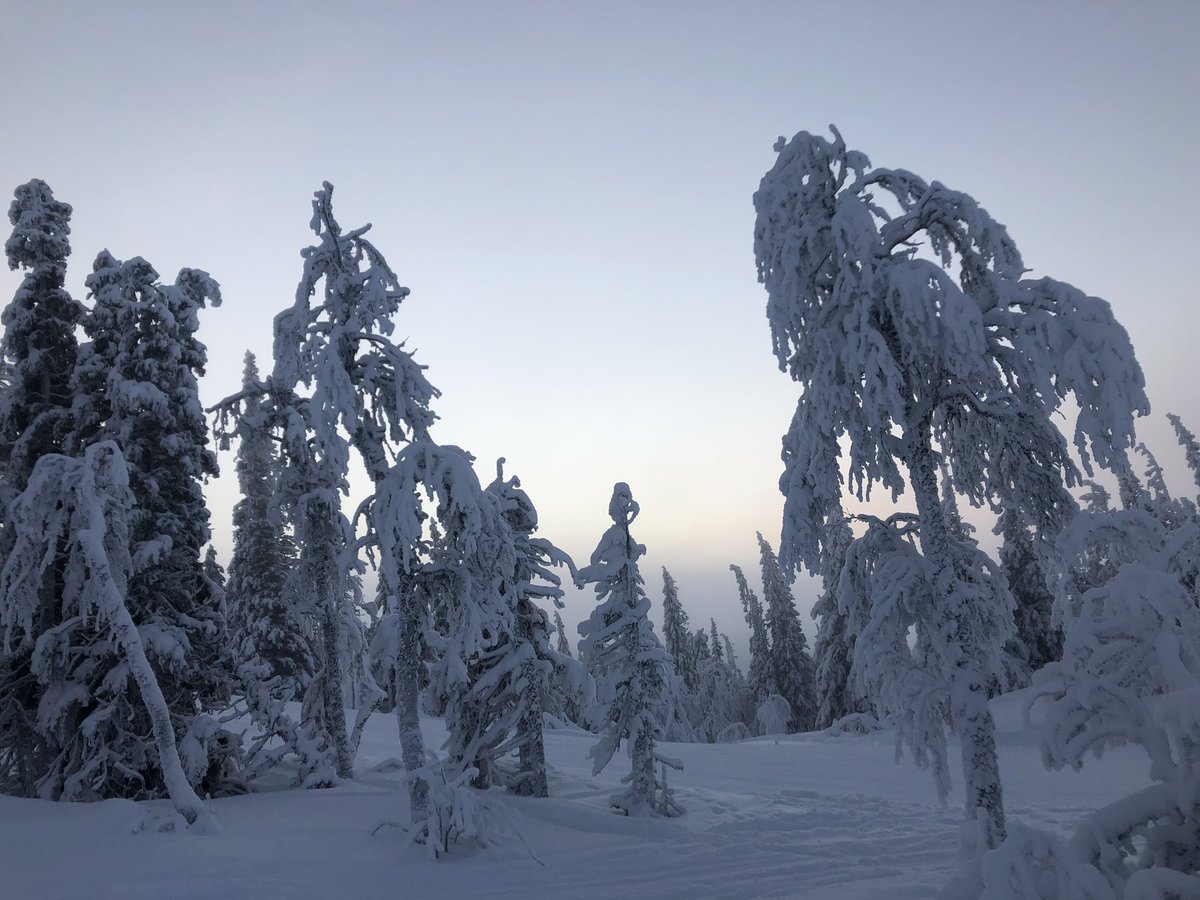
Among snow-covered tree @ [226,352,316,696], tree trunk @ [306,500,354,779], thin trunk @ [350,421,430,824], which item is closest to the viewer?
thin trunk @ [350,421,430,824]

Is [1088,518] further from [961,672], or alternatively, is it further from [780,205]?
[780,205]

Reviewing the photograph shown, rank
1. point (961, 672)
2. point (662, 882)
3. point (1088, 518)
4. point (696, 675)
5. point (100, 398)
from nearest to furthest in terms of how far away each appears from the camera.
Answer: point (1088, 518) < point (961, 672) < point (662, 882) < point (100, 398) < point (696, 675)

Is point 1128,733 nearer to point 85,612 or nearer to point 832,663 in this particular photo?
point 85,612

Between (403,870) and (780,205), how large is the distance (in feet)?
41.7

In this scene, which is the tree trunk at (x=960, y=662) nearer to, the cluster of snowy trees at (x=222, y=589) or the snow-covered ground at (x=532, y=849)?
the snow-covered ground at (x=532, y=849)

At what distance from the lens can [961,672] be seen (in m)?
9.60

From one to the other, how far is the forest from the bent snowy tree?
5 cm

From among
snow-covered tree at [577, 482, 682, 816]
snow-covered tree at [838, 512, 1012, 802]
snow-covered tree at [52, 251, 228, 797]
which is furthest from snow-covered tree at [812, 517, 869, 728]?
snow-covered tree at [52, 251, 228, 797]

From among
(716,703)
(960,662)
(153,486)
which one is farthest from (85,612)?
(716,703)

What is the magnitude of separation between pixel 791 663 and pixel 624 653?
3317 centimetres

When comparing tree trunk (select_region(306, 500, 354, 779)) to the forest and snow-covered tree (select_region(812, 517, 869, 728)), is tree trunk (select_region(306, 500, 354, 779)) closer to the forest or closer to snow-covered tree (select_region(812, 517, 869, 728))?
the forest

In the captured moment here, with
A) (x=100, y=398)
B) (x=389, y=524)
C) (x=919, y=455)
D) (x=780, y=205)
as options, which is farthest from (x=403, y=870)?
(x=100, y=398)

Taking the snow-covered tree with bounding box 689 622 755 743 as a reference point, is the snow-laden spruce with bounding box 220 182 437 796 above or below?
above

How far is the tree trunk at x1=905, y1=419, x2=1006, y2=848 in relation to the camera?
933cm
